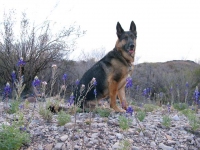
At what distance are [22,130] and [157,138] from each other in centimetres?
195

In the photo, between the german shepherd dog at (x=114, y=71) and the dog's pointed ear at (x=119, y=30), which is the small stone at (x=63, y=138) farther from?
the dog's pointed ear at (x=119, y=30)

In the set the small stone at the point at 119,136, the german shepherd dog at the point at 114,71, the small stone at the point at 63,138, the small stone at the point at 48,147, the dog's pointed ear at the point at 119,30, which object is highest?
the dog's pointed ear at the point at 119,30

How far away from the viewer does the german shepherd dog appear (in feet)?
21.7

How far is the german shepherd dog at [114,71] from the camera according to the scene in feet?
21.7

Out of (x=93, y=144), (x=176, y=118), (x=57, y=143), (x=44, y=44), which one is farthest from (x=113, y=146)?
(x=44, y=44)

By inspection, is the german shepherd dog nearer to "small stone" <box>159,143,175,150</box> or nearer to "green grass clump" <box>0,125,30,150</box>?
"small stone" <box>159,143,175,150</box>

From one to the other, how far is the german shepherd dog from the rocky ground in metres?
1.62

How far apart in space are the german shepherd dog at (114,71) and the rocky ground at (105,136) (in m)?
1.62

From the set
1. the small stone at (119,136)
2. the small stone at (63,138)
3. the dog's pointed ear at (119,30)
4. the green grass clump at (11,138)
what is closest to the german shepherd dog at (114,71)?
the dog's pointed ear at (119,30)

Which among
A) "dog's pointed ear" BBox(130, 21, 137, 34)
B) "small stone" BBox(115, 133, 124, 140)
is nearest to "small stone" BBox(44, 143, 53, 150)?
"small stone" BBox(115, 133, 124, 140)

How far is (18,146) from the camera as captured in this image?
3.49m

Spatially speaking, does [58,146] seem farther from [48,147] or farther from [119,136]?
[119,136]

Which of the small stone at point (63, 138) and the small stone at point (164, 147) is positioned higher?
the small stone at point (63, 138)

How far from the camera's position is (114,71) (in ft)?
21.9
